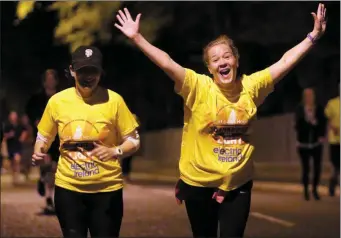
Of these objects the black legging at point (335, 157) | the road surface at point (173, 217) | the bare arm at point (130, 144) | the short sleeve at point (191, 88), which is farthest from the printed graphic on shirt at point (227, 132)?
the black legging at point (335, 157)

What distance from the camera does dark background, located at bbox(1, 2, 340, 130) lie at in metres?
19.2

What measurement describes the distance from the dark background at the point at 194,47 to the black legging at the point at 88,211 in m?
10.8

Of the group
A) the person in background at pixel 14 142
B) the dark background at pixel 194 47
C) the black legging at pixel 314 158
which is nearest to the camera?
the black legging at pixel 314 158

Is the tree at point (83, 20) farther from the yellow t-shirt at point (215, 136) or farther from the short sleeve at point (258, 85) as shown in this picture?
the yellow t-shirt at point (215, 136)

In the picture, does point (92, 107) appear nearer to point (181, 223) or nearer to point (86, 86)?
point (86, 86)

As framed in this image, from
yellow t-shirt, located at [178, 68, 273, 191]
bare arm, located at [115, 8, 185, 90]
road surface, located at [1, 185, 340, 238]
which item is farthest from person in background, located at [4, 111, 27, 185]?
yellow t-shirt, located at [178, 68, 273, 191]

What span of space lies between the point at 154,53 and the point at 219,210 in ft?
3.79

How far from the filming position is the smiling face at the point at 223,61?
5.38m

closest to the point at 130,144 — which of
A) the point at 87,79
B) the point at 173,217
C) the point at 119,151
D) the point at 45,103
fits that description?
the point at 119,151

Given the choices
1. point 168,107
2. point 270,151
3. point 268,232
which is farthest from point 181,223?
point 168,107

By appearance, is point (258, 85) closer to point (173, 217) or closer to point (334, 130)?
point (173, 217)

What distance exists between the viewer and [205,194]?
5410 mm

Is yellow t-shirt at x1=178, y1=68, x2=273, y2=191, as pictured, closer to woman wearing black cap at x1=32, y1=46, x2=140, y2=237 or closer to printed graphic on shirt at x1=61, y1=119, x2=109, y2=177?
woman wearing black cap at x1=32, y1=46, x2=140, y2=237

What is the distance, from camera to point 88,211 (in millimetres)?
5613
